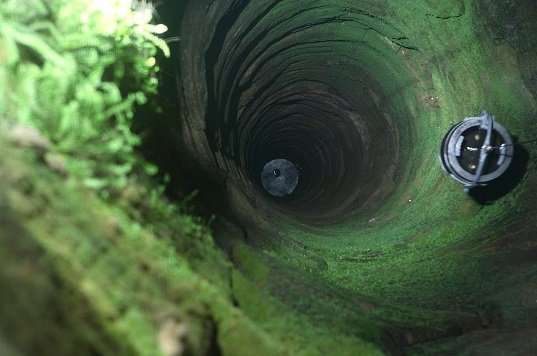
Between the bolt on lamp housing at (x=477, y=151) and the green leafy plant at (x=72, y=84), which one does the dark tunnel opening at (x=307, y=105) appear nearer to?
the bolt on lamp housing at (x=477, y=151)

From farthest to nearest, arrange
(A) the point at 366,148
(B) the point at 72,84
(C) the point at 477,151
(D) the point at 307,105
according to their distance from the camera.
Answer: (D) the point at 307,105, (A) the point at 366,148, (C) the point at 477,151, (B) the point at 72,84

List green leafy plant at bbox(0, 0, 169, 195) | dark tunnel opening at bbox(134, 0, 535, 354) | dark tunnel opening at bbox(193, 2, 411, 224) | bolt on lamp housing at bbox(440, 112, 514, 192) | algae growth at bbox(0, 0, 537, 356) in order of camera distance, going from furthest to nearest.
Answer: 1. dark tunnel opening at bbox(193, 2, 411, 224)
2. bolt on lamp housing at bbox(440, 112, 514, 192)
3. dark tunnel opening at bbox(134, 0, 535, 354)
4. green leafy plant at bbox(0, 0, 169, 195)
5. algae growth at bbox(0, 0, 537, 356)

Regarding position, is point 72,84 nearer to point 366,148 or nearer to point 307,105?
point 366,148

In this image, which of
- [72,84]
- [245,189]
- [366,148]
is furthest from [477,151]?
[72,84]

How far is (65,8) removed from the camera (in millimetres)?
2348

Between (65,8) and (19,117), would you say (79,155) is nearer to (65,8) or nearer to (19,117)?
(19,117)

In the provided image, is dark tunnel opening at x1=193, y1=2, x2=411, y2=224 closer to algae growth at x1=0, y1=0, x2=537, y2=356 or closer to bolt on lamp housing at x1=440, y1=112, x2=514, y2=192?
algae growth at x1=0, y1=0, x2=537, y2=356

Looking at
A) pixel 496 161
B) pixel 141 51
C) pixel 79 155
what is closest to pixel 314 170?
pixel 496 161

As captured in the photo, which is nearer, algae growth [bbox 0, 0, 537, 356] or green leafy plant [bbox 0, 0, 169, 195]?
algae growth [bbox 0, 0, 537, 356]

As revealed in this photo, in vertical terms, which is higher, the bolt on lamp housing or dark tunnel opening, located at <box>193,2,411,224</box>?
dark tunnel opening, located at <box>193,2,411,224</box>

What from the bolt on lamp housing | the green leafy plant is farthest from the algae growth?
the bolt on lamp housing

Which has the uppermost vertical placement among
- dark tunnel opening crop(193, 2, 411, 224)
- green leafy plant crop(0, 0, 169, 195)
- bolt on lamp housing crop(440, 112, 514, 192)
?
dark tunnel opening crop(193, 2, 411, 224)

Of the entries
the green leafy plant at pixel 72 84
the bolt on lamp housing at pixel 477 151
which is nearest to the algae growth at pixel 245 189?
the green leafy plant at pixel 72 84

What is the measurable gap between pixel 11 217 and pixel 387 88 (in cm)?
551
